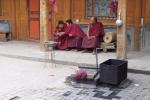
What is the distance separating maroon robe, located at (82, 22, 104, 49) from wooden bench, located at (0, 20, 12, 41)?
175 inches

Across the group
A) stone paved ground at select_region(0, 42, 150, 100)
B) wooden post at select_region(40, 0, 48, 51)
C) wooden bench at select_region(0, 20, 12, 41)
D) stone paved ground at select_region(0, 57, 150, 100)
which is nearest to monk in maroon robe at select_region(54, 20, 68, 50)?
wooden post at select_region(40, 0, 48, 51)

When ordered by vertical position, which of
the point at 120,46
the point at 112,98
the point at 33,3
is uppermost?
the point at 33,3

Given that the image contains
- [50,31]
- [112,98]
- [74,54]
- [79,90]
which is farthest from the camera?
[50,31]

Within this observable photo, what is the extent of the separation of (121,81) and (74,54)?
12.9ft

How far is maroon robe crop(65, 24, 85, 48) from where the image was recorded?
12839 millimetres

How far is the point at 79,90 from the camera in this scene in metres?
8.01

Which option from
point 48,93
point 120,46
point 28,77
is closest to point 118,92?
point 48,93

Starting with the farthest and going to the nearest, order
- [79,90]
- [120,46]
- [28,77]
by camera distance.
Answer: [120,46] < [28,77] < [79,90]

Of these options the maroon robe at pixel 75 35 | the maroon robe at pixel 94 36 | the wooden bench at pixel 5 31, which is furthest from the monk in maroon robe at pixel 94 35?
the wooden bench at pixel 5 31

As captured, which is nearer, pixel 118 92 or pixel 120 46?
pixel 118 92

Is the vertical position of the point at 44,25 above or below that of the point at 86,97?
above

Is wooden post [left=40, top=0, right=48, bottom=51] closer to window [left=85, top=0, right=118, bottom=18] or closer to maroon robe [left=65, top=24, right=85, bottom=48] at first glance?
maroon robe [left=65, top=24, right=85, bottom=48]

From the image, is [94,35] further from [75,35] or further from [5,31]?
[5,31]

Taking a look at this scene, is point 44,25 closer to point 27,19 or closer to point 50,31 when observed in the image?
point 50,31
